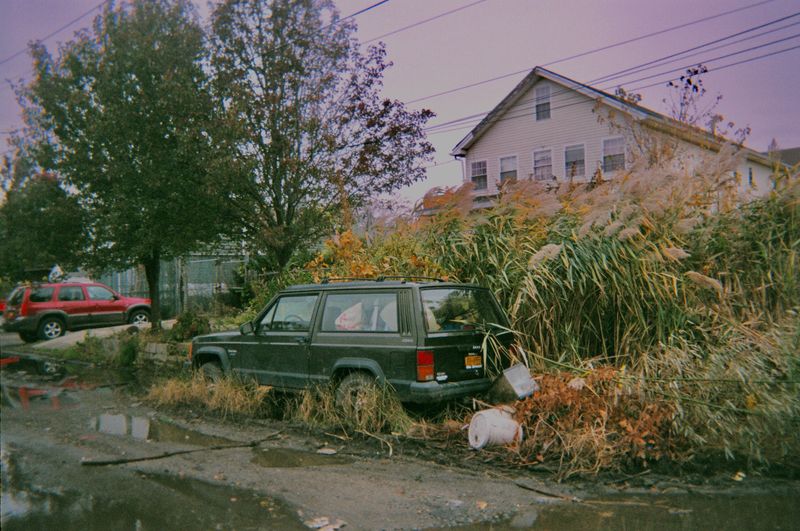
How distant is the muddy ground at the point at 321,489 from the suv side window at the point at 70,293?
12289mm

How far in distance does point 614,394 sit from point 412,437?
80.5 inches

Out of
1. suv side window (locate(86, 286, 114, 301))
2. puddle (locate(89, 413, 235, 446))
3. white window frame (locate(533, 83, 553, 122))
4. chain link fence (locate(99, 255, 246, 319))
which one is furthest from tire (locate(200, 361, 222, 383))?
white window frame (locate(533, 83, 553, 122))

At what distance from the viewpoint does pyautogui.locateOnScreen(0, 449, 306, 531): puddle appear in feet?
13.8

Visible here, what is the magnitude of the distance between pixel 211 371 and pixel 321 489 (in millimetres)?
3957

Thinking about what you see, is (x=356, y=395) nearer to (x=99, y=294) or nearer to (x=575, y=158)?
(x=99, y=294)

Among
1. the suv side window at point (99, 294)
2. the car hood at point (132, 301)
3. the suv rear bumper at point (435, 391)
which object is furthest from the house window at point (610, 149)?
the suv side window at point (99, 294)

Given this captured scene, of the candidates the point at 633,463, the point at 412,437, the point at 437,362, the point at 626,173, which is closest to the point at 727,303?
the point at 626,173

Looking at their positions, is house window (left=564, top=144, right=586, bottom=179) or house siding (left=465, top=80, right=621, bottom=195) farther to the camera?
house window (left=564, top=144, right=586, bottom=179)

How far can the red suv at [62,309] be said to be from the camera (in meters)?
17.0

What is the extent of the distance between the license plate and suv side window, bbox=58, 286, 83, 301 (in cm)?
1581

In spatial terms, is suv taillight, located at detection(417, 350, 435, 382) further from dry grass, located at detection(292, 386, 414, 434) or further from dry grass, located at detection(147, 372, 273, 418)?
dry grass, located at detection(147, 372, 273, 418)

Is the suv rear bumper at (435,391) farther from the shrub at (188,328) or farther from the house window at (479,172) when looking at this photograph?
the house window at (479,172)

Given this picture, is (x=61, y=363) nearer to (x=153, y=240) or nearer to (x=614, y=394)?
(x=153, y=240)

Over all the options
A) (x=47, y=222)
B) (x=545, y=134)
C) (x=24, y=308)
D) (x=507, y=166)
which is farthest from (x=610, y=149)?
(x=24, y=308)
